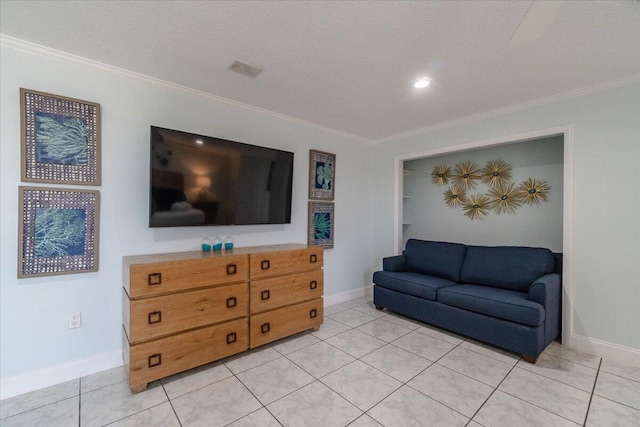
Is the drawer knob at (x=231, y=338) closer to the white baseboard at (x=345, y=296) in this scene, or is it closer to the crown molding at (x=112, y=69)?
the white baseboard at (x=345, y=296)

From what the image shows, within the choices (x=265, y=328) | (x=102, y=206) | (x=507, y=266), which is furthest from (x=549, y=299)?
(x=102, y=206)

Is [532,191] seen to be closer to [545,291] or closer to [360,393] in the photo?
[545,291]

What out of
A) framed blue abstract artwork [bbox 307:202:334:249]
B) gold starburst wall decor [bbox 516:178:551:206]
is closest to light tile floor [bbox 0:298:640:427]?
framed blue abstract artwork [bbox 307:202:334:249]

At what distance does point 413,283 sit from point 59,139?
11.3 ft

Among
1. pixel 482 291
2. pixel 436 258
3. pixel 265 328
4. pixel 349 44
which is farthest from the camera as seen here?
pixel 436 258

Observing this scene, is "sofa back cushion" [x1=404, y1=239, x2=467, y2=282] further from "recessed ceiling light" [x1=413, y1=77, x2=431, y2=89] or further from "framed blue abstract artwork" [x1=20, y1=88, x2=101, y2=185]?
"framed blue abstract artwork" [x1=20, y1=88, x2=101, y2=185]

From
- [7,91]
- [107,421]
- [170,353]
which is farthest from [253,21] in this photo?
[107,421]

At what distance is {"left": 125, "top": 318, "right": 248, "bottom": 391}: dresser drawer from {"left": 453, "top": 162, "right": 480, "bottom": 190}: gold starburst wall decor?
3.36 m

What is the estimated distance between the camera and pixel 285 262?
274 cm

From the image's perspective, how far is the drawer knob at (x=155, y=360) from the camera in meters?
1.98

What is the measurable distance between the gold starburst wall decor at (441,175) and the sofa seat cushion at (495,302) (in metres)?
1.69

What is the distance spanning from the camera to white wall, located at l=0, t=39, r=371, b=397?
74.9 inches

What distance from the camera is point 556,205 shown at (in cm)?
318

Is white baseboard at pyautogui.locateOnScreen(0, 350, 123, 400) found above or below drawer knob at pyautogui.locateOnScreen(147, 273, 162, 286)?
below
